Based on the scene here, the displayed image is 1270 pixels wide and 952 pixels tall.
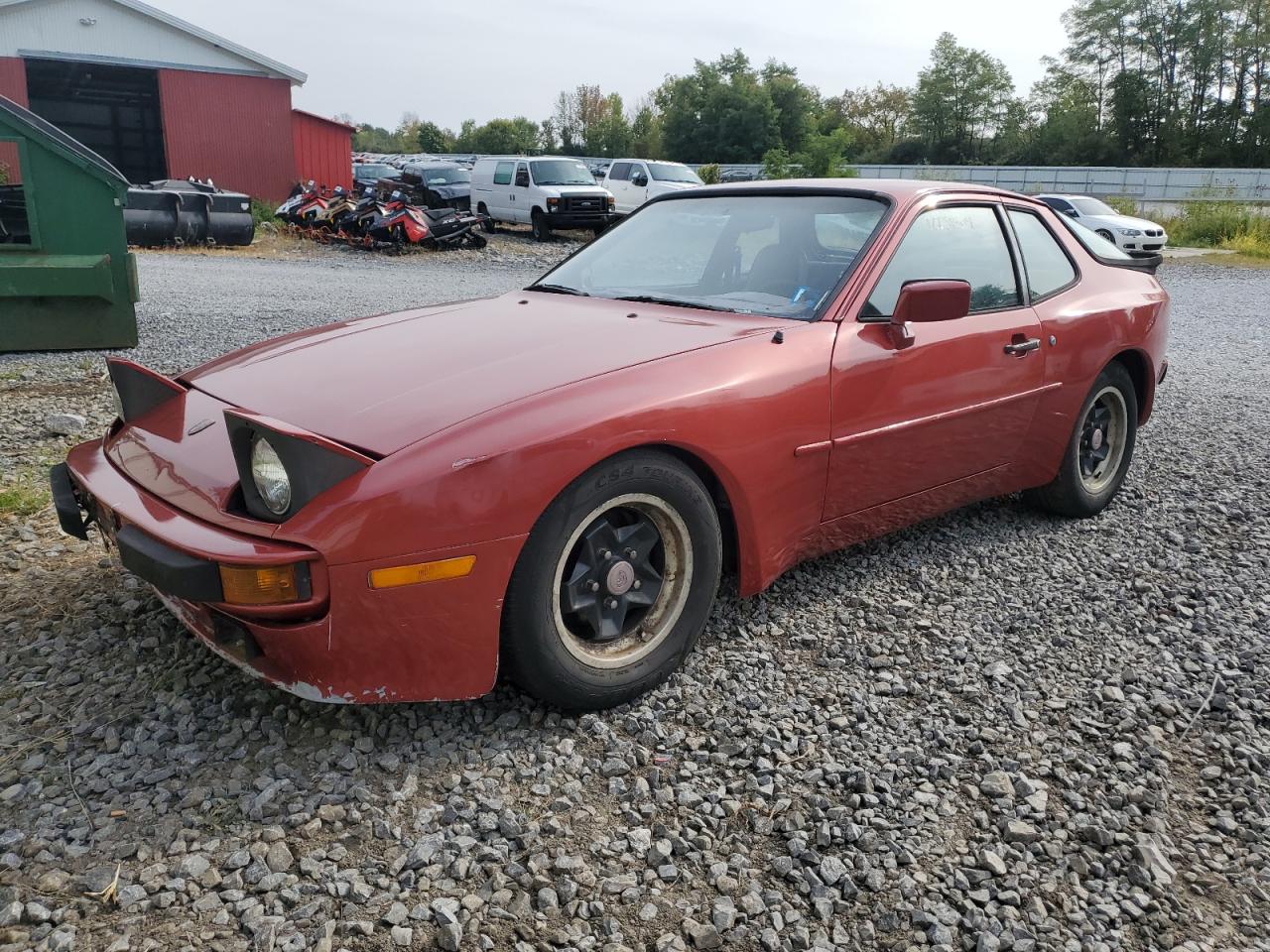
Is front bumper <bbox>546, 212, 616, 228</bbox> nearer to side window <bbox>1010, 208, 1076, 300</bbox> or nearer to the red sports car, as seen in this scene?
the red sports car

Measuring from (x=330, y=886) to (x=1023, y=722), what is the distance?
1864 millimetres

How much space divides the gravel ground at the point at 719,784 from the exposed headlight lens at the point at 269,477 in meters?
0.67

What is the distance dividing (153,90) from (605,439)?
2385 cm

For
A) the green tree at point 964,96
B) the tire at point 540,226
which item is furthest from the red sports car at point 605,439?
the green tree at point 964,96

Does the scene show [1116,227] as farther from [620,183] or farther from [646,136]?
[646,136]

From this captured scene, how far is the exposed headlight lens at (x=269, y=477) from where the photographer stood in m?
2.28

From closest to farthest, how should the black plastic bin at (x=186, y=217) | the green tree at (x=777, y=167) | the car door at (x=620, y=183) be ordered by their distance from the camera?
1. the black plastic bin at (x=186, y=217)
2. the car door at (x=620, y=183)
3. the green tree at (x=777, y=167)

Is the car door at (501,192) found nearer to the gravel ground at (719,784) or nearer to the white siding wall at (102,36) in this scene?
the white siding wall at (102,36)

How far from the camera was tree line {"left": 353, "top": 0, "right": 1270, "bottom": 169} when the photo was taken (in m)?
55.9

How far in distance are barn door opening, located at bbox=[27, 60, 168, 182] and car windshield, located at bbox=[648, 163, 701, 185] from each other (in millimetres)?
11246

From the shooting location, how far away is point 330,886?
2.03 meters

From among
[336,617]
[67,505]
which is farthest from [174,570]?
[67,505]

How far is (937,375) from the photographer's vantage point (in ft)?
11.0

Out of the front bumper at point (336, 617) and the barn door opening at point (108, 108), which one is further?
the barn door opening at point (108, 108)
